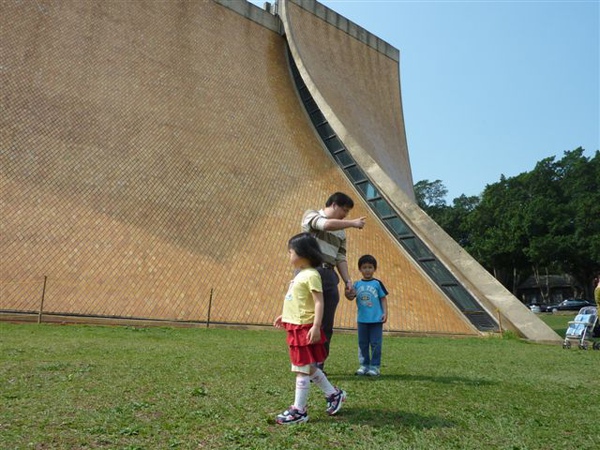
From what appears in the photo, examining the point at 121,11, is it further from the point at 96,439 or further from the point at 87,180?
the point at 96,439

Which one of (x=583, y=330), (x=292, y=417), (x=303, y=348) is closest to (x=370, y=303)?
(x=303, y=348)

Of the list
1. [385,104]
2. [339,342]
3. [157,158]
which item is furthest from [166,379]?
[385,104]

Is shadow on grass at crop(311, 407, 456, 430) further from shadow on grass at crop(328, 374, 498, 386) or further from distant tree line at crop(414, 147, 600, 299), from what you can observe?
distant tree line at crop(414, 147, 600, 299)

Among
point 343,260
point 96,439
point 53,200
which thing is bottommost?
point 96,439

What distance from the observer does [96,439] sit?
2568mm

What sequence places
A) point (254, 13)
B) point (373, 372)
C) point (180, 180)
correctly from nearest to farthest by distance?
point (373, 372), point (180, 180), point (254, 13)

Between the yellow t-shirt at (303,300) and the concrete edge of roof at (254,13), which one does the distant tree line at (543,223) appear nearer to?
the concrete edge of roof at (254,13)

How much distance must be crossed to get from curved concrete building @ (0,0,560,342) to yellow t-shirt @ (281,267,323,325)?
712 cm

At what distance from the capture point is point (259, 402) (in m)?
3.45

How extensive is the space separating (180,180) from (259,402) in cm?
987

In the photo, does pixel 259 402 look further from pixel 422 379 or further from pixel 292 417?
pixel 422 379

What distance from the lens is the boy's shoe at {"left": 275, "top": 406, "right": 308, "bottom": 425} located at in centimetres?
295

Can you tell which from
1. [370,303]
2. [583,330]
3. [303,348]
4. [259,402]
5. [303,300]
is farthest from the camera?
[583,330]

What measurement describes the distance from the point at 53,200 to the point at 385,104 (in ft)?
49.9
